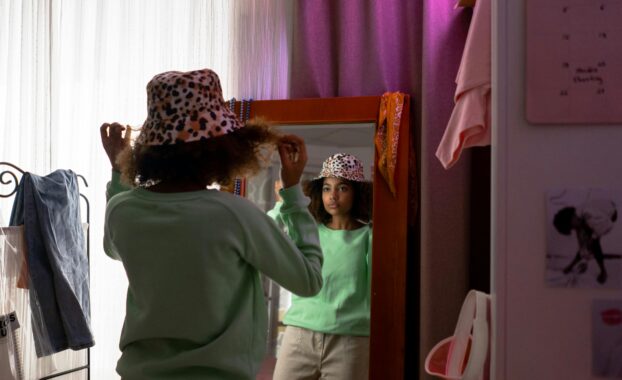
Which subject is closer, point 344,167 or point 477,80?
point 477,80

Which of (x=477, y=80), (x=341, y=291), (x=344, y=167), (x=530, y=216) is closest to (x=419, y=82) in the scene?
(x=344, y=167)

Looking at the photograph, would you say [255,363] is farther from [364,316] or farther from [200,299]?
[364,316]

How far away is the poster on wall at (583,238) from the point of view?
3.12ft

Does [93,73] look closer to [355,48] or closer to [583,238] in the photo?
[355,48]

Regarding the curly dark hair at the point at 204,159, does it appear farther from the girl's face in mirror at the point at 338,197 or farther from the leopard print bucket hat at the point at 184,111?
the girl's face in mirror at the point at 338,197

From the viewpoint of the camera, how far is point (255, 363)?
1.03m

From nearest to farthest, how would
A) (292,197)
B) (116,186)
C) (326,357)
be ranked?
(292,197)
(116,186)
(326,357)

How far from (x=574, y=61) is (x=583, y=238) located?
288 mm

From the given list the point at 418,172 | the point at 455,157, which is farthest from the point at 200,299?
the point at 418,172

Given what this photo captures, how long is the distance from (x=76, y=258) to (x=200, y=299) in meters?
1.15

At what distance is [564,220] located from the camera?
0.96 m

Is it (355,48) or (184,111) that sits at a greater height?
(355,48)

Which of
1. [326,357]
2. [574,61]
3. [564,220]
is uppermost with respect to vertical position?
[574,61]

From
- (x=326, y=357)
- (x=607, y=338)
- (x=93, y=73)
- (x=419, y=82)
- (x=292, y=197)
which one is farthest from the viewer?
(x=93, y=73)
